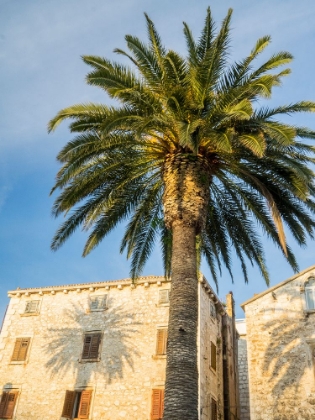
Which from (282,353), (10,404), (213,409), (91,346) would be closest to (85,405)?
(91,346)

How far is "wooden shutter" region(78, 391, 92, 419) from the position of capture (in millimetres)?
23516

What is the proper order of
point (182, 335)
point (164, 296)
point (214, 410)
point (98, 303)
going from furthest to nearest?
1. point (98, 303)
2. point (164, 296)
3. point (214, 410)
4. point (182, 335)

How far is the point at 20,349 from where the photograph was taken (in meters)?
26.7

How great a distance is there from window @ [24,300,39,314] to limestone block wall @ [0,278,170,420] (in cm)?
26

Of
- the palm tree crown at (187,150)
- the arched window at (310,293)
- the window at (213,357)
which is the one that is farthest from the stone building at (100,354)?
the palm tree crown at (187,150)

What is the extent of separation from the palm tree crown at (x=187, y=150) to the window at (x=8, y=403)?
14.1 meters

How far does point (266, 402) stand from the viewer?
1941cm

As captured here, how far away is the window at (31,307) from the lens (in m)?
28.1

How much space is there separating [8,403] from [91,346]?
5.34 m

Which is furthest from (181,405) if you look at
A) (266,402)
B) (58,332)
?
(58,332)

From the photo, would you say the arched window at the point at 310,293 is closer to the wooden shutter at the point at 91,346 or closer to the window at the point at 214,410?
the window at the point at 214,410

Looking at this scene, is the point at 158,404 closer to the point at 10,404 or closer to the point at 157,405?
the point at 157,405

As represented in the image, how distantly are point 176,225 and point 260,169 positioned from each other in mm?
3467

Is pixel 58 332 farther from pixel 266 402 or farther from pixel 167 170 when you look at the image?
pixel 167 170
